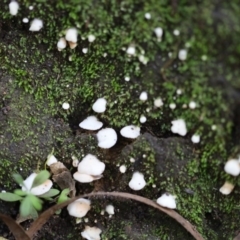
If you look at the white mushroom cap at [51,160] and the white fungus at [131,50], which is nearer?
the white fungus at [131,50]

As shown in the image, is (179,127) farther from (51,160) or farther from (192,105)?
(51,160)

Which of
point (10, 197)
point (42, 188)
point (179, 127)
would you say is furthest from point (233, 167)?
point (10, 197)

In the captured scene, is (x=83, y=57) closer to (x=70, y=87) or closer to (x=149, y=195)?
(x=70, y=87)

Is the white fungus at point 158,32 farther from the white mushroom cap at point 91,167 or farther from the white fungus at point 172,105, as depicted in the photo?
the white mushroom cap at point 91,167

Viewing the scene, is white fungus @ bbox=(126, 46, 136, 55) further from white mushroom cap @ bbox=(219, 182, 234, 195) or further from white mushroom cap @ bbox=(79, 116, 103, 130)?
white mushroom cap @ bbox=(219, 182, 234, 195)

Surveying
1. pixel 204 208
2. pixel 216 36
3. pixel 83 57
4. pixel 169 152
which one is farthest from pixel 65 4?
pixel 204 208

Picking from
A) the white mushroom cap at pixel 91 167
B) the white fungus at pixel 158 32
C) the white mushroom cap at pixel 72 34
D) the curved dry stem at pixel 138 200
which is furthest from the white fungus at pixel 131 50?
the curved dry stem at pixel 138 200
